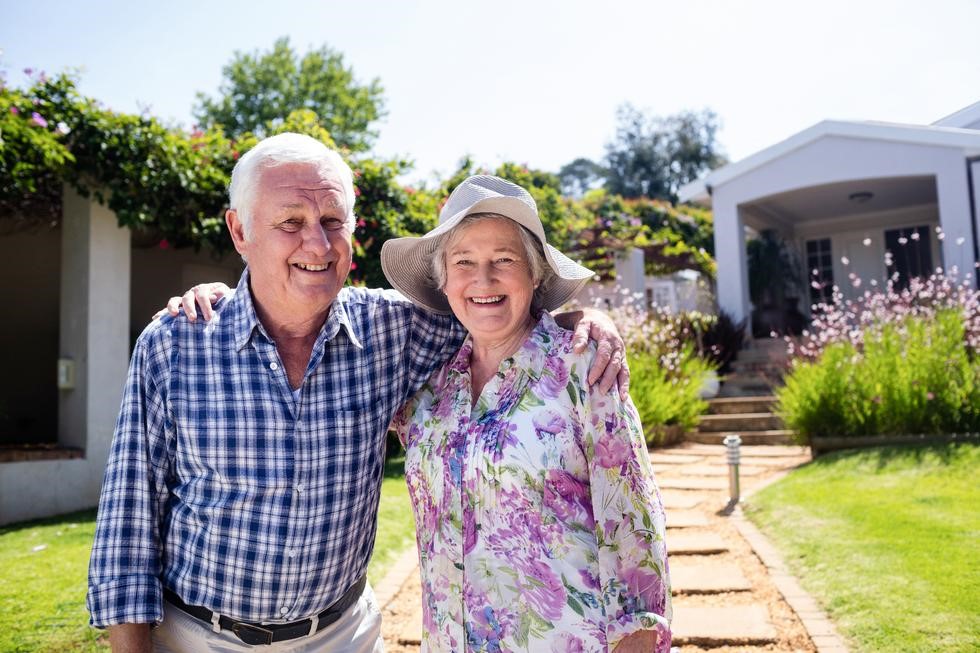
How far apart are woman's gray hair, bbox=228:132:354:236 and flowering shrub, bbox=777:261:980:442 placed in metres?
6.30

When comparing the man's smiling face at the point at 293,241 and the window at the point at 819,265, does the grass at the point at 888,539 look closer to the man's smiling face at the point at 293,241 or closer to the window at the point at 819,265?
the man's smiling face at the point at 293,241

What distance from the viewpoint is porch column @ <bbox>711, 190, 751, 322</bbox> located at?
12.3m

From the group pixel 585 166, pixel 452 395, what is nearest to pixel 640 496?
pixel 452 395

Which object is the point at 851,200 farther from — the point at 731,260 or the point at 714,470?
the point at 714,470

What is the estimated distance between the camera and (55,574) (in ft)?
12.5

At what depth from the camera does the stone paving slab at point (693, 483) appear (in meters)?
6.07

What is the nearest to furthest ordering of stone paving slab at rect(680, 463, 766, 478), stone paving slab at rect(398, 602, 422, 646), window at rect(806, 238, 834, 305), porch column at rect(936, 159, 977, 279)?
1. stone paving slab at rect(398, 602, 422, 646)
2. stone paving slab at rect(680, 463, 766, 478)
3. porch column at rect(936, 159, 977, 279)
4. window at rect(806, 238, 834, 305)

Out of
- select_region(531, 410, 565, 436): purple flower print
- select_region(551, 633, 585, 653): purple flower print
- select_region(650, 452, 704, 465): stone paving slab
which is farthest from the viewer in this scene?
select_region(650, 452, 704, 465): stone paving slab

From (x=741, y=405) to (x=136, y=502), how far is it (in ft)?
28.6

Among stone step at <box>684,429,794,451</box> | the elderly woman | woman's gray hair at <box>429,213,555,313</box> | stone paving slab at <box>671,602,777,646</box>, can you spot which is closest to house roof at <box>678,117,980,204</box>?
stone step at <box>684,429,794,451</box>

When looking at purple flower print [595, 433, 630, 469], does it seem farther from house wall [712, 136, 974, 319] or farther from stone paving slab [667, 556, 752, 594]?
house wall [712, 136, 974, 319]

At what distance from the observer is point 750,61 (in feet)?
19.2

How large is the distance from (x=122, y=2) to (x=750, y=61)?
6631mm

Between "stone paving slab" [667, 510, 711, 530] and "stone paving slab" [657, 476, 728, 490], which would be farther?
"stone paving slab" [657, 476, 728, 490]
